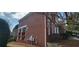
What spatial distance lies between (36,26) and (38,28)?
0.14 ft

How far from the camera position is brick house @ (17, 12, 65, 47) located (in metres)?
2.17

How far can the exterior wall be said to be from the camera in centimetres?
218

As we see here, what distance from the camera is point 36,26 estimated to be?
7.22 ft

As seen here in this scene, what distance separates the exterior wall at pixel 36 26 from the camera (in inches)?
85.7

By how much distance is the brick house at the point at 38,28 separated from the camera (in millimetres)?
2174

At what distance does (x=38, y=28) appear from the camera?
2.20 meters
